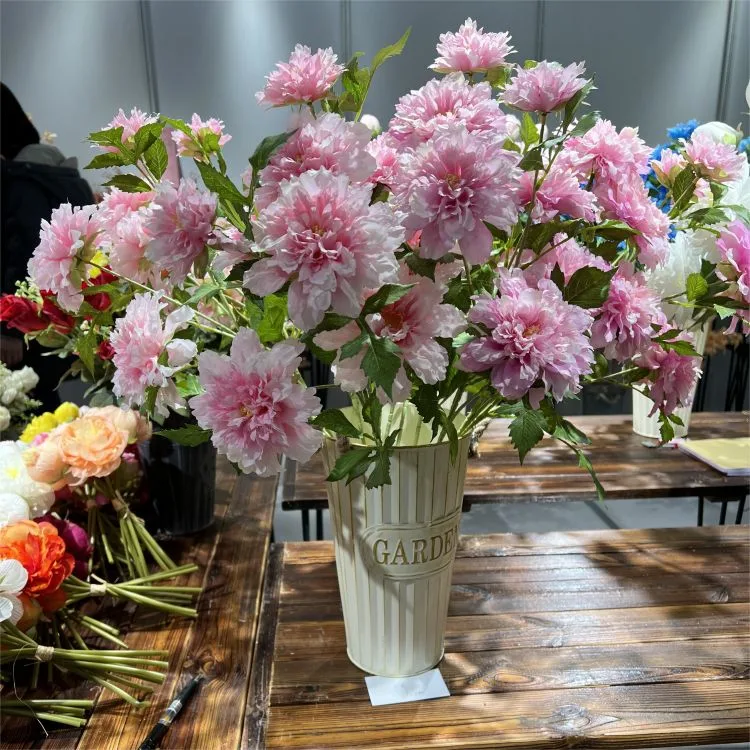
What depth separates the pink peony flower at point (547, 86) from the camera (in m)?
0.55

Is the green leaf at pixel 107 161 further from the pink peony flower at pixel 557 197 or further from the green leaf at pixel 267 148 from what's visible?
the pink peony flower at pixel 557 197

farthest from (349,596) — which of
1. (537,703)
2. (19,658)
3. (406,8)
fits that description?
(406,8)

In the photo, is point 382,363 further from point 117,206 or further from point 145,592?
point 145,592

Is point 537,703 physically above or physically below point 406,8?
below

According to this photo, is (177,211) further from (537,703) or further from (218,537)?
(218,537)

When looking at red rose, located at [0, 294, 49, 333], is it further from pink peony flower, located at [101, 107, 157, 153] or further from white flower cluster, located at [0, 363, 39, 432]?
pink peony flower, located at [101, 107, 157, 153]

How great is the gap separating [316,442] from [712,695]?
1.89 feet

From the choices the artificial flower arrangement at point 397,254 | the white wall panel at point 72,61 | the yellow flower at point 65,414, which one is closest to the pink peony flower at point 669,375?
the artificial flower arrangement at point 397,254

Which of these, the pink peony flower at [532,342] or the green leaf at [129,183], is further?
the green leaf at [129,183]

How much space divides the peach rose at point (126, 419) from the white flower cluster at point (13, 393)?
41 cm

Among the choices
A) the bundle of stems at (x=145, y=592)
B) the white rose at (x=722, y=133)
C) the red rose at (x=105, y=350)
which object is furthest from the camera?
the white rose at (x=722, y=133)

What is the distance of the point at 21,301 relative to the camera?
0.97 meters

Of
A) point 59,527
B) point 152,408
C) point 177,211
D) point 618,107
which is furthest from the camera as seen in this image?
point 618,107

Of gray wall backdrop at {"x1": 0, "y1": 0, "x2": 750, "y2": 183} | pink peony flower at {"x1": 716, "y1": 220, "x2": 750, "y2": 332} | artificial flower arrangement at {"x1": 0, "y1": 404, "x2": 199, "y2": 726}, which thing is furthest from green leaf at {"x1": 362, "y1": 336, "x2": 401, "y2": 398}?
gray wall backdrop at {"x1": 0, "y1": 0, "x2": 750, "y2": 183}
